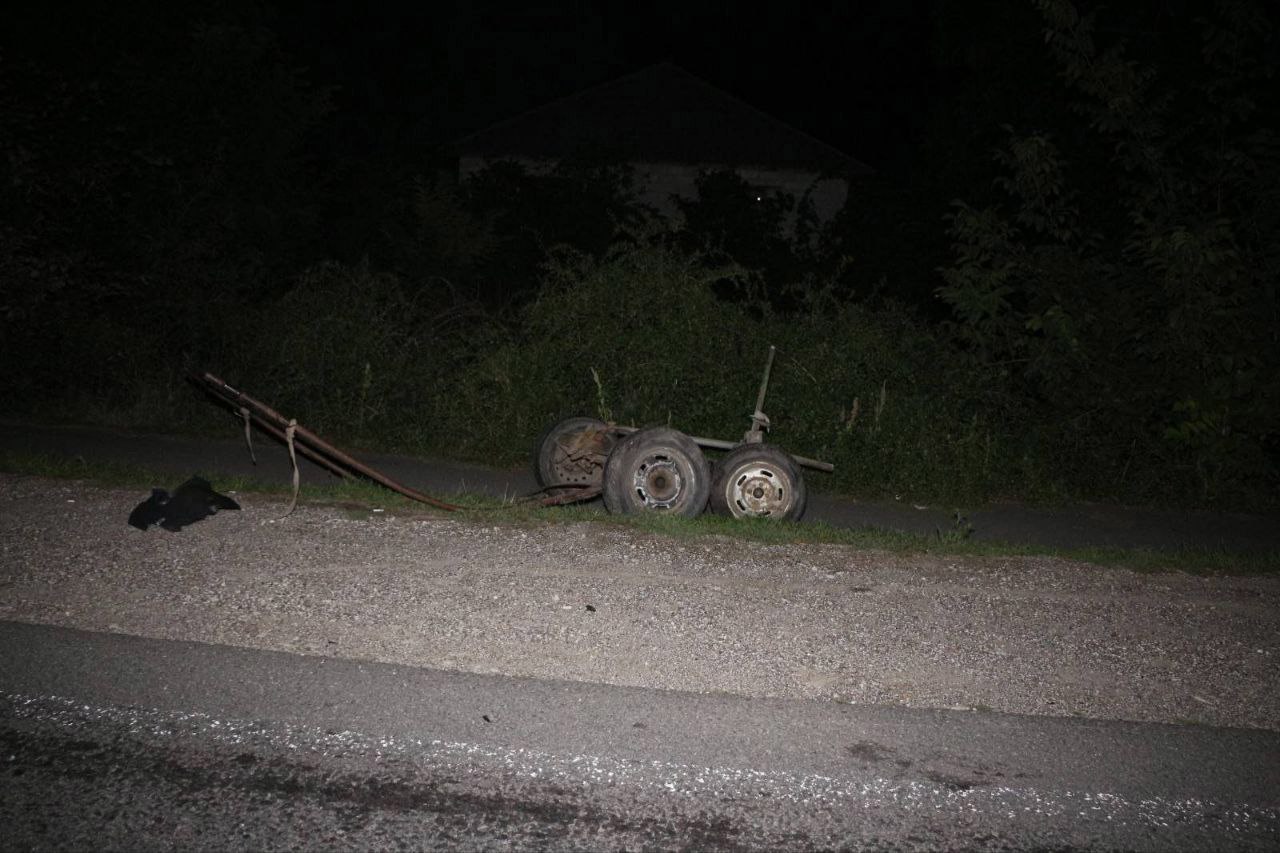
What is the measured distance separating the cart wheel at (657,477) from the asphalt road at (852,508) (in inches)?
57.1

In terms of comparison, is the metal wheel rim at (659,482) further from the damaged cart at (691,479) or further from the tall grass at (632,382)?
the tall grass at (632,382)

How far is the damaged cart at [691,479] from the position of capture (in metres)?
8.12

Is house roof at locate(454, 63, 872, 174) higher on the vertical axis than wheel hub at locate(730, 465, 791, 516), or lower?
higher

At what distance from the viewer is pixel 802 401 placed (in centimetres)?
1086

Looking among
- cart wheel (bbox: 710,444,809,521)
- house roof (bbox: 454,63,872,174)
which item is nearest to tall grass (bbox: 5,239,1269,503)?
cart wheel (bbox: 710,444,809,521)

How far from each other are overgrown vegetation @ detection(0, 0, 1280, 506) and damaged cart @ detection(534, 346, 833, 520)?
2.06 m

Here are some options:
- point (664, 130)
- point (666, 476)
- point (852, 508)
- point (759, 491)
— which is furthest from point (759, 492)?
point (664, 130)

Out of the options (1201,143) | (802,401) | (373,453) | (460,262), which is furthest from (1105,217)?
(460,262)

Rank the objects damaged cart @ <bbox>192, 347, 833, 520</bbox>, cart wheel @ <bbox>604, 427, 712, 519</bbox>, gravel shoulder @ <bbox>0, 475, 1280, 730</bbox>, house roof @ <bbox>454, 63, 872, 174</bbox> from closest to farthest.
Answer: gravel shoulder @ <bbox>0, 475, 1280, 730</bbox>
damaged cart @ <bbox>192, 347, 833, 520</bbox>
cart wheel @ <bbox>604, 427, 712, 519</bbox>
house roof @ <bbox>454, 63, 872, 174</bbox>

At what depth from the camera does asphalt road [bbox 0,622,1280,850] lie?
378cm

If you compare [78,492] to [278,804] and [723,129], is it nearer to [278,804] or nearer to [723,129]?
[278,804]

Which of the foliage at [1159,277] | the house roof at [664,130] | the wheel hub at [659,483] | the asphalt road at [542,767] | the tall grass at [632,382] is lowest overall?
the asphalt road at [542,767]

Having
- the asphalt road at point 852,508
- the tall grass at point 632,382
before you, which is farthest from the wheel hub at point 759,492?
the tall grass at point 632,382

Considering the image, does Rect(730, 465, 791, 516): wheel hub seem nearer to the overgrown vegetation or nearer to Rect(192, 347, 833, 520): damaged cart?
Rect(192, 347, 833, 520): damaged cart
